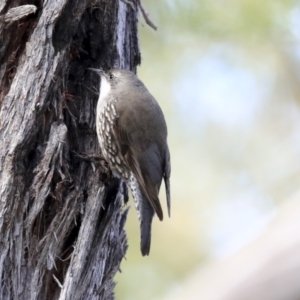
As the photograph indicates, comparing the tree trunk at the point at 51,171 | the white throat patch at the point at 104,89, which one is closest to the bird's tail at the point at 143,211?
the tree trunk at the point at 51,171

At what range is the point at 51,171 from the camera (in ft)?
8.28

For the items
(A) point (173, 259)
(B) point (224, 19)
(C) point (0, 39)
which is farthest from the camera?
(B) point (224, 19)

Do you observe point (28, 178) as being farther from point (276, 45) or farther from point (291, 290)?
point (276, 45)

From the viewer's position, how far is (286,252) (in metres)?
0.83

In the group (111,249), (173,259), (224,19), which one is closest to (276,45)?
(224,19)

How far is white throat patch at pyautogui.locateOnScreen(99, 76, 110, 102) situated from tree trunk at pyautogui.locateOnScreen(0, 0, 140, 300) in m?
0.16

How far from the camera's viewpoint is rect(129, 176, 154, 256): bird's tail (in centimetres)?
288

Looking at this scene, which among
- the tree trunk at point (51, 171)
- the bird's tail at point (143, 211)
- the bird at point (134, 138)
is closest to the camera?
the tree trunk at point (51, 171)

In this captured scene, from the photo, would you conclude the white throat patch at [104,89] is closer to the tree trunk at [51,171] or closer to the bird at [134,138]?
the bird at [134,138]

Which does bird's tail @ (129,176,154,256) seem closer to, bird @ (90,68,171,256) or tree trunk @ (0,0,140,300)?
bird @ (90,68,171,256)

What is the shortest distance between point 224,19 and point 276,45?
535 mm

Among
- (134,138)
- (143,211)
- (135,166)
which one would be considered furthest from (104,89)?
(143,211)

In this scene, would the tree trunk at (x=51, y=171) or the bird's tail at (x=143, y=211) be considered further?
the bird's tail at (x=143, y=211)

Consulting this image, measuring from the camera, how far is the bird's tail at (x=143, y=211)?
2.88 m
